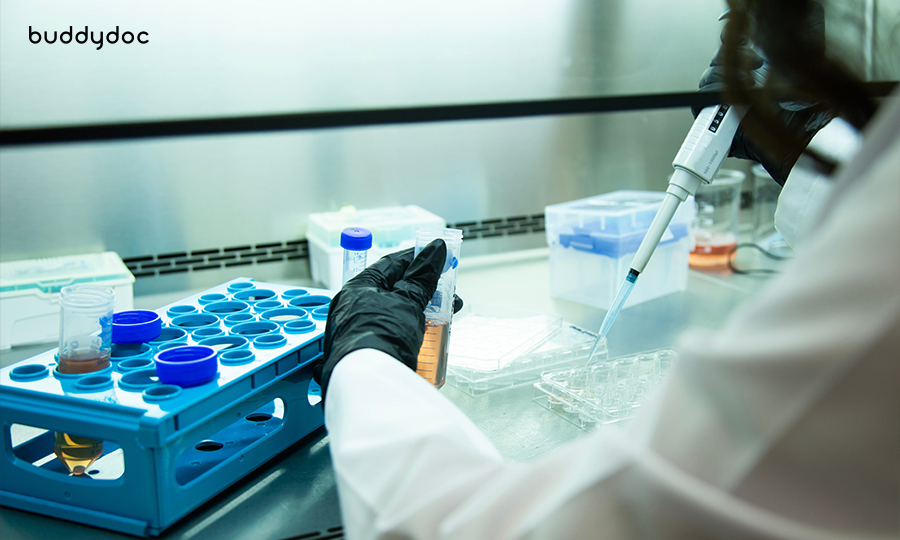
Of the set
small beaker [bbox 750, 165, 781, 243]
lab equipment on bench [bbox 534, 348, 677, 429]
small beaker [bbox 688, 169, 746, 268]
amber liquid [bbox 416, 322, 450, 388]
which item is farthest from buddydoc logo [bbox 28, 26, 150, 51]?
small beaker [bbox 750, 165, 781, 243]

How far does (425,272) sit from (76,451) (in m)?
0.51

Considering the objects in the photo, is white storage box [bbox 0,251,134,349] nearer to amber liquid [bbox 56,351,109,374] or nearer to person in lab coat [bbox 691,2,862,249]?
amber liquid [bbox 56,351,109,374]

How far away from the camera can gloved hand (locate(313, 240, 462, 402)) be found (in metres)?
0.81

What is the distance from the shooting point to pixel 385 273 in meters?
1.01

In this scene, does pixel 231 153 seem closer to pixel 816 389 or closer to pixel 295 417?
pixel 295 417

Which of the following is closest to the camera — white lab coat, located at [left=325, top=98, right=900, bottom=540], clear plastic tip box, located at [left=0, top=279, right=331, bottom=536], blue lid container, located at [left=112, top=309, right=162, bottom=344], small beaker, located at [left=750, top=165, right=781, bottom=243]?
white lab coat, located at [left=325, top=98, right=900, bottom=540]

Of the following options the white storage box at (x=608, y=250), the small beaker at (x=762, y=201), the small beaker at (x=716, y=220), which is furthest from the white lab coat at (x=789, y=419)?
the small beaker at (x=762, y=201)

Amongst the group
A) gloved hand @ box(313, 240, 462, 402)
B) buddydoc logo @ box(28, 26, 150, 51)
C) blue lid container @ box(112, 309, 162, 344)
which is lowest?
blue lid container @ box(112, 309, 162, 344)

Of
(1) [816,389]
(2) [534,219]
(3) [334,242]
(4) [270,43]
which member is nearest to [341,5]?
(4) [270,43]

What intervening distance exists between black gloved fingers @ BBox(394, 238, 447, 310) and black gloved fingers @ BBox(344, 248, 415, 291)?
25 mm

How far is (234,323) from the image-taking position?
3.34 feet

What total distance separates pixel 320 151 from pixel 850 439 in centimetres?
162

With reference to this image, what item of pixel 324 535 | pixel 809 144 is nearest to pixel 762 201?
pixel 809 144

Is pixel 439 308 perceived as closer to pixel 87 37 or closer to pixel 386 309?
pixel 386 309
